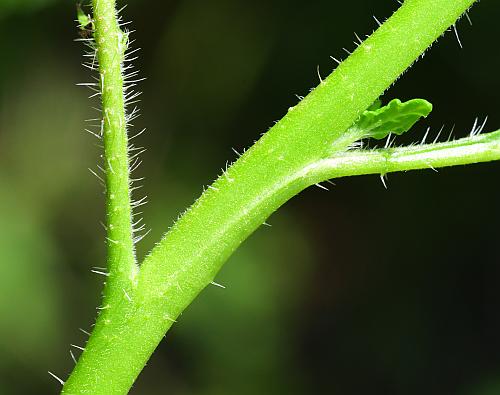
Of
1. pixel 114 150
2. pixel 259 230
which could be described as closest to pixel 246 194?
pixel 114 150

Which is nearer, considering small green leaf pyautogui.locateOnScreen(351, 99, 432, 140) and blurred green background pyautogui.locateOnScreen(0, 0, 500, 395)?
small green leaf pyautogui.locateOnScreen(351, 99, 432, 140)

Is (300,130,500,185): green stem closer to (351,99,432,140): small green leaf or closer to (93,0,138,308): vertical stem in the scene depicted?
(351,99,432,140): small green leaf

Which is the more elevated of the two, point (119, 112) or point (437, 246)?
point (437, 246)

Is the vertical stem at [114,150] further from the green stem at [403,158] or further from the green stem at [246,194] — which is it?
the green stem at [403,158]

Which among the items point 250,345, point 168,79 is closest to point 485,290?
point 250,345

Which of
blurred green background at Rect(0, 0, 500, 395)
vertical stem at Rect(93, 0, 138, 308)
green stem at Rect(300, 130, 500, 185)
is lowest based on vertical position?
vertical stem at Rect(93, 0, 138, 308)

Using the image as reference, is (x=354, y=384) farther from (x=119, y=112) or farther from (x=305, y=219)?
(x=119, y=112)

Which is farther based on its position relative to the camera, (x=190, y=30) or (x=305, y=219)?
(x=305, y=219)

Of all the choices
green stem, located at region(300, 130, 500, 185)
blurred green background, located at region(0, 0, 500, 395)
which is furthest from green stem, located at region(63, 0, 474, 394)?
blurred green background, located at region(0, 0, 500, 395)
